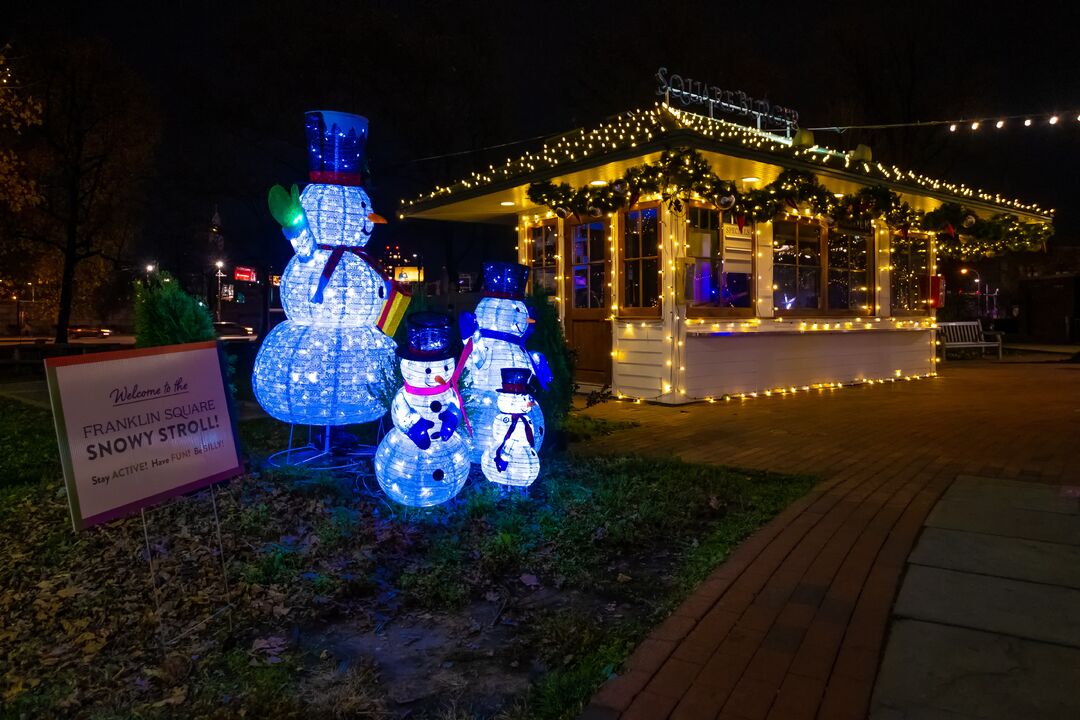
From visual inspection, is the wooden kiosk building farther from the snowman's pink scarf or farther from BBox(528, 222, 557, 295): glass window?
the snowman's pink scarf

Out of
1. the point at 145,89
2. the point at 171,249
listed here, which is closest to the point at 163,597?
the point at 145,89

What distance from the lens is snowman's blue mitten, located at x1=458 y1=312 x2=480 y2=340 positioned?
5.02m

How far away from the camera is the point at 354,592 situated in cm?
377

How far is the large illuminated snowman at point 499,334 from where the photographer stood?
5086 millimetres

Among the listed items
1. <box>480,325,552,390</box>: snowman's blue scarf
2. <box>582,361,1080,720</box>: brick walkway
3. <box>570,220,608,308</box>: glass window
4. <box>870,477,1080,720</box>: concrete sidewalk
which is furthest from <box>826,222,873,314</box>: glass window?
<box>480,325,552,390</box>: snowman's blue scarf

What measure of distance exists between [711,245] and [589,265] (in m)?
1.97

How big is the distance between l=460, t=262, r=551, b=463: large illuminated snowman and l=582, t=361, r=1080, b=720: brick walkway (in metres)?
1.92

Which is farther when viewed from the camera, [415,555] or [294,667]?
[415,555]

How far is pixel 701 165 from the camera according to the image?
9102 millimetres

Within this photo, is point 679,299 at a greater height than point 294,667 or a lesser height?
greater

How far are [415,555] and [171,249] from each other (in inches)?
1042

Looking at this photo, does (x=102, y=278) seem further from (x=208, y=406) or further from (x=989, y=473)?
(x=989, y=473)

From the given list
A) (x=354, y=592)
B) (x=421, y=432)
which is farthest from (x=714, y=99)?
(x=354, y=592)

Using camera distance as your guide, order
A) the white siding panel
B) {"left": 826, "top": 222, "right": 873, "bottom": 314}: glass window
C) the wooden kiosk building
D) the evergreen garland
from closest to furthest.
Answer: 1. the evergreen garland
2. the wooden kiosk building
3. the white siding panel
4. {"left": 826, "top": 222, "right": 873, "bottom": 314}: glass window
